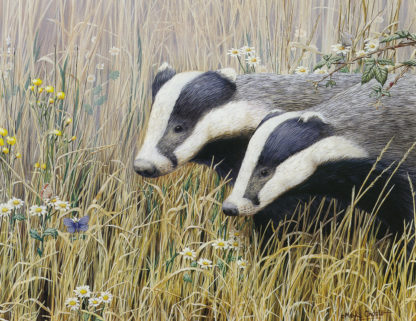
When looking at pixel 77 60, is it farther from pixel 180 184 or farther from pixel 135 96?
pixel 180 184

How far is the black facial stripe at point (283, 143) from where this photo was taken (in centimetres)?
214

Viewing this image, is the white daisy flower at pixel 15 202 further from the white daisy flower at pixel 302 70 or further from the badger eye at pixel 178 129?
the white daisy flower at pixel 302 70

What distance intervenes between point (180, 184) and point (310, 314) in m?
0.74

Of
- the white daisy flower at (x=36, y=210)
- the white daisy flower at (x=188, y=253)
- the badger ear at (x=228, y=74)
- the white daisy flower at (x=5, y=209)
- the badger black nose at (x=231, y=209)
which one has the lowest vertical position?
the white daisy flower at (x=188, y=253)

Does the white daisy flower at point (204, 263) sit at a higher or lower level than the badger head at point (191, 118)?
lower

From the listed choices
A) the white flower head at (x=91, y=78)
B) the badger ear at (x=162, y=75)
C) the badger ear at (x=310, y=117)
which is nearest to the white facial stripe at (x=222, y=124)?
the badger ear at (x=162, y=75)

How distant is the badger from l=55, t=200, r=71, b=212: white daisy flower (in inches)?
11.6

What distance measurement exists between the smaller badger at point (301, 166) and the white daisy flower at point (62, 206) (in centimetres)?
59

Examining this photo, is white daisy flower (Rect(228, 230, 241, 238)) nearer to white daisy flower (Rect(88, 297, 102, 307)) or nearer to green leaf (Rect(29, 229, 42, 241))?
white daisy flower (Rect(88, 297, 102, 307))

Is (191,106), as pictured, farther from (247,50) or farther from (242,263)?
(242,263)

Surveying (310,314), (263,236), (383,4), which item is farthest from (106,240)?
(383,4)

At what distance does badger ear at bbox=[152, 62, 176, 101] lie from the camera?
8.40ft

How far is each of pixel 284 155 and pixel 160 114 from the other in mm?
557
